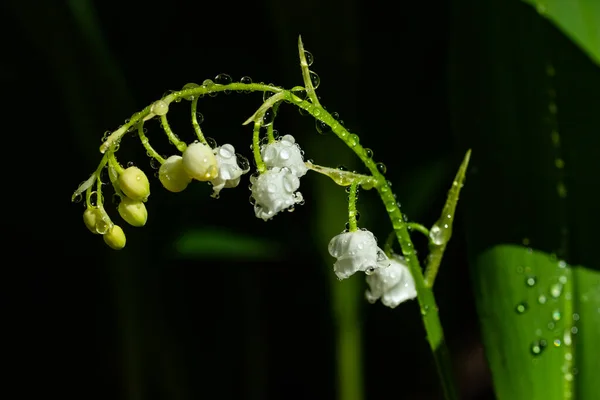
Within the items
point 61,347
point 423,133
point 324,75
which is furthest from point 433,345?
point 61,347

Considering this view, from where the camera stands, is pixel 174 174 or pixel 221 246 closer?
pixel 174 174

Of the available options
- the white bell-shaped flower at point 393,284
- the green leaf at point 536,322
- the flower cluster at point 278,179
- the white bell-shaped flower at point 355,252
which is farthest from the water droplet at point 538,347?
the flower cluster at point 278,179

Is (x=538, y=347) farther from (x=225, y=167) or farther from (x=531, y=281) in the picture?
(x=225, y=167)

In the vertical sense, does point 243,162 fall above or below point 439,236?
above

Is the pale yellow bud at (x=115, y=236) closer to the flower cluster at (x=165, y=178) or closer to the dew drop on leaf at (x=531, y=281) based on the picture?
the flower cluster at (x=165, y=178)

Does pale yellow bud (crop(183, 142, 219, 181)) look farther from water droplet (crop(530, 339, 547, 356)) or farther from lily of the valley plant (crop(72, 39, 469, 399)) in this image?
water droplet (crop(530, 339, 547, 356))

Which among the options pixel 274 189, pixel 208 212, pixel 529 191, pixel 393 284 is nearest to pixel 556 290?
pixel 529 191

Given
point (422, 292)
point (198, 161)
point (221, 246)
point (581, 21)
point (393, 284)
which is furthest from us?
point (221, 246)
